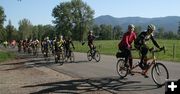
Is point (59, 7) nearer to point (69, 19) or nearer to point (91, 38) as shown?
point (69, 19)

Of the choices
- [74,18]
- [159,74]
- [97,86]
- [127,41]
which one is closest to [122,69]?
[127,41]

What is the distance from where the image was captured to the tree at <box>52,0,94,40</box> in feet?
433

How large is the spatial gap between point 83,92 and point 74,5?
422 feet

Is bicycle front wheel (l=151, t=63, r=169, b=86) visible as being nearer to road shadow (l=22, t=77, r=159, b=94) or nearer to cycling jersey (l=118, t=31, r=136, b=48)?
road shadow (l=22, t=77, r=159, b=94)

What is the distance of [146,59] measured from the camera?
1238cm

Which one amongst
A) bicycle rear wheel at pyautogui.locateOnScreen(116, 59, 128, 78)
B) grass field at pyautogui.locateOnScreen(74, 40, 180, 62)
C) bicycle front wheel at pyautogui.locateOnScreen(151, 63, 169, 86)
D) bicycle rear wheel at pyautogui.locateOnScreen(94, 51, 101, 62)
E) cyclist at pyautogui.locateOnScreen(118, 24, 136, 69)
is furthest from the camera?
grass field at pyautogui.locateOnScreen(74, 40, 180, 62)

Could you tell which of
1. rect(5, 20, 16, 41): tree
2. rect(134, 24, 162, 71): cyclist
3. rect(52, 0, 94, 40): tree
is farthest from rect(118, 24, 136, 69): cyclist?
rect(5, 20, 16, 41): tree

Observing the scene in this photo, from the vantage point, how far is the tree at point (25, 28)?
184000 millimetres

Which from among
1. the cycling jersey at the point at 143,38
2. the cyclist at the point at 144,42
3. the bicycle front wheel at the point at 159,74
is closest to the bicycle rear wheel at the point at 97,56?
the cyclist at the point at 144,42

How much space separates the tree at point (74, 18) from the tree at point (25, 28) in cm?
4544

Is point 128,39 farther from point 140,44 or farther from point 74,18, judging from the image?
point 74,18

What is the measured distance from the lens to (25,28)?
187500 millimetres

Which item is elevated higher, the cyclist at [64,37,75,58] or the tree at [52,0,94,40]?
the tree at [52,0,94,40]

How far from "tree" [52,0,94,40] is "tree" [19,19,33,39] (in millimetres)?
45444
